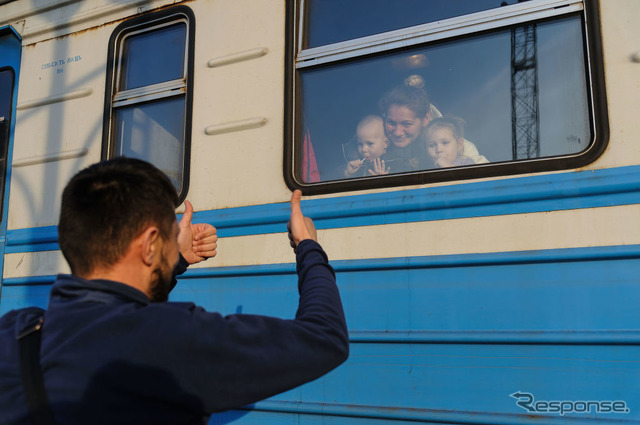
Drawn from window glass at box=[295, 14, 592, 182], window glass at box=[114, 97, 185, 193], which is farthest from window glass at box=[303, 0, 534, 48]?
window glass at box=[114, 97, 185, 193]

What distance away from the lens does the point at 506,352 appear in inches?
74.1

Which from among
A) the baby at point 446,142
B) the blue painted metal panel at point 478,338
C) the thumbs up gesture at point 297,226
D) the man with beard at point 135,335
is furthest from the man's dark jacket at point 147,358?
the baby at point 446,142

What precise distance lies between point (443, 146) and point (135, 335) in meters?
1.48

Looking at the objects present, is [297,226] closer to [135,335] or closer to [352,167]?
[135,335]

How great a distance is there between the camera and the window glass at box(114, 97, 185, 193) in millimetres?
Answer: 2703

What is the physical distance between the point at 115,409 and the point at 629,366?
5.04ft

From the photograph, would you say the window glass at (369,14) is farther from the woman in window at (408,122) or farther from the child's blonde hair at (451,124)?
the child's blonde hair at (451,124)

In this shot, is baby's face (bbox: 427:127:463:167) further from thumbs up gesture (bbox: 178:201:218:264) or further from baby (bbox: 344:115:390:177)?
thumbs up gesture (bbox: 178:201:218:264)

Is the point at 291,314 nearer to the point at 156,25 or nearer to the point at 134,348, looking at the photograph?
the point at 134,348

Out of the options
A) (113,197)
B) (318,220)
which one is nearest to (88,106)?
(318,220)

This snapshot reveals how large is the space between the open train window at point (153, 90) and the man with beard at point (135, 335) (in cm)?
150

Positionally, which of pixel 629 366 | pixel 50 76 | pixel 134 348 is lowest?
pixel 629 366

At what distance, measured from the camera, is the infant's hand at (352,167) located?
7.48 feet

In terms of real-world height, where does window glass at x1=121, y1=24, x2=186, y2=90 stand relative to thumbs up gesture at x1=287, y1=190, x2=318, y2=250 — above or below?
above
